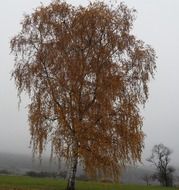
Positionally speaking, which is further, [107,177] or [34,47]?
[34,47]

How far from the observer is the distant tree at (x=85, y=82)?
3303 cm

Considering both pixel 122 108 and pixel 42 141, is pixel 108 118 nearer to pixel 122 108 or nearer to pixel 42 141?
pixel 122 108

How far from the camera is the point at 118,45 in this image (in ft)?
120

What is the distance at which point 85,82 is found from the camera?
35.2 m

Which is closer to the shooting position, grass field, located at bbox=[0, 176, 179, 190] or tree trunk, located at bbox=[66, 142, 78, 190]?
tree trunk, located at bbox=[66, 142, 78, 190]

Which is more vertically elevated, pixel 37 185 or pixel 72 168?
pixel 72 168

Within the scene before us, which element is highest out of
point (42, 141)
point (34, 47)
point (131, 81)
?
point (34, 47)

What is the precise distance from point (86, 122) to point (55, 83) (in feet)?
13.4

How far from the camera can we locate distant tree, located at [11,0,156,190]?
108 ft

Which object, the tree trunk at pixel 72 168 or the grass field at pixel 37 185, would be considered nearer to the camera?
the tree trunk at pixel 72 168

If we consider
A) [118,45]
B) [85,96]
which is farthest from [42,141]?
[118,45]

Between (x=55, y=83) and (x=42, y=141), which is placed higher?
(x=55, y=83)

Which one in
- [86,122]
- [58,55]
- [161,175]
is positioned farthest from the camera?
[161,175]

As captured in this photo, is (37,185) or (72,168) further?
(37,185)
